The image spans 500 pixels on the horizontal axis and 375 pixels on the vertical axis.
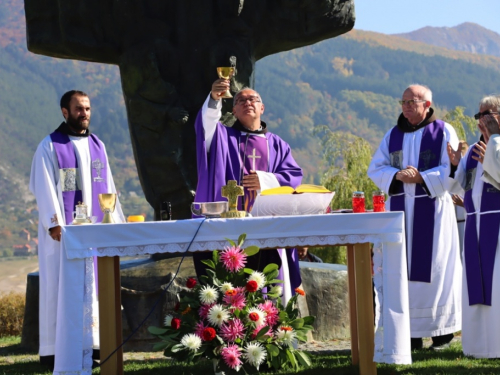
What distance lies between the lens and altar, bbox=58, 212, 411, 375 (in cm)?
555

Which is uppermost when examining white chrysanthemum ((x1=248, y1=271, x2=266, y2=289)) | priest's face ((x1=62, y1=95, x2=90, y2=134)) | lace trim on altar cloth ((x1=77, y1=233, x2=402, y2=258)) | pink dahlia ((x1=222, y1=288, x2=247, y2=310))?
priest's face ((x1=62, y1=95, x2=90, y2=134))

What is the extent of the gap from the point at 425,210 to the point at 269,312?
7.74ft

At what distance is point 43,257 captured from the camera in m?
7.13

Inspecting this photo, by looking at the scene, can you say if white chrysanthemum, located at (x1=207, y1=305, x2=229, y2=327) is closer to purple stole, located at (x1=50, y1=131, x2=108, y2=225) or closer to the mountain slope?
purple stole, located at (x1=50, y1=131, x2=108, y2=225)

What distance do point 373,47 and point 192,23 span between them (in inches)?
4044

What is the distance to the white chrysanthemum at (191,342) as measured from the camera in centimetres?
548

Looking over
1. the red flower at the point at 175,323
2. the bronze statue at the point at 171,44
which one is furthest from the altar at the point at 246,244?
the bronze statue at the point at 171,44

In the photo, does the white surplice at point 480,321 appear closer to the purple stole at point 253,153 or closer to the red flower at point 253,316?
the purple stole at point 253,153

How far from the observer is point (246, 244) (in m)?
5.66

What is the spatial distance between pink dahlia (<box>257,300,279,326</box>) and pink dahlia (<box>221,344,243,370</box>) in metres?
0.33

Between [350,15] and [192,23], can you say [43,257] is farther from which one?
[350,15]

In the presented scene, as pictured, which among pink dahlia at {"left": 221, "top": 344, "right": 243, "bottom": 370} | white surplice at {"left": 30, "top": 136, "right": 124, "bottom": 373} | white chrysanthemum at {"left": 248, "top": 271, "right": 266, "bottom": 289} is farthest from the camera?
white surplice at {"left": 30, "top": 136, "right": 124, "bottom": 373}

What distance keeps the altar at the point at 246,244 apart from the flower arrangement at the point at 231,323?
17 centimetres

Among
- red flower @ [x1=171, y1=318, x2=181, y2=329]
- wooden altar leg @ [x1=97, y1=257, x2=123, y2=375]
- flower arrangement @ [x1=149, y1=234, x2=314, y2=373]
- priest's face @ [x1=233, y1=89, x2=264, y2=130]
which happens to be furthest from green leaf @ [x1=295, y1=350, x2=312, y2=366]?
priest's face @ [x1=233, y1=89, x2=264, y2=130]
